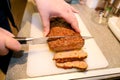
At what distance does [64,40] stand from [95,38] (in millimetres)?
176

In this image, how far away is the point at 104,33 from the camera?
683 millimetres

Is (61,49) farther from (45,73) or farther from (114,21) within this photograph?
(114,21)

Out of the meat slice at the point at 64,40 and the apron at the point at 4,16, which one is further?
the apron at the point at 4,16

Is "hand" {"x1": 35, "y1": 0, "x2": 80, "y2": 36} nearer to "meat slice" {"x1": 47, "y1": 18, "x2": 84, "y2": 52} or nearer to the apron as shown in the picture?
"meat slice" {"x1": 47, "y1": 18, "x2": 84, "y2": 52}

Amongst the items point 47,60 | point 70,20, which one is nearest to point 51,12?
point 70,20

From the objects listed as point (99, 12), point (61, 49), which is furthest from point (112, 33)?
point (61, 49)

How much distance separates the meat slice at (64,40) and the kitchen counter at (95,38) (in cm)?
11

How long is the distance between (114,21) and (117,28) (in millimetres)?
54

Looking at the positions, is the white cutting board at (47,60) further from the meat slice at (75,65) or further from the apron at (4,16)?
the apron at (4,16)

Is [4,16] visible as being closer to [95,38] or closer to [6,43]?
[6,43]

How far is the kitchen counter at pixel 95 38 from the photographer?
51cm

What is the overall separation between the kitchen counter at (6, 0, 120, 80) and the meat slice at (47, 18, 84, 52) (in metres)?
0.11

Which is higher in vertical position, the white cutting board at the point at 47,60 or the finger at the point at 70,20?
the finger at the point at 70,20

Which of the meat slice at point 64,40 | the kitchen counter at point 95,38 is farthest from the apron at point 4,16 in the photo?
the meat slice at point 64,40
